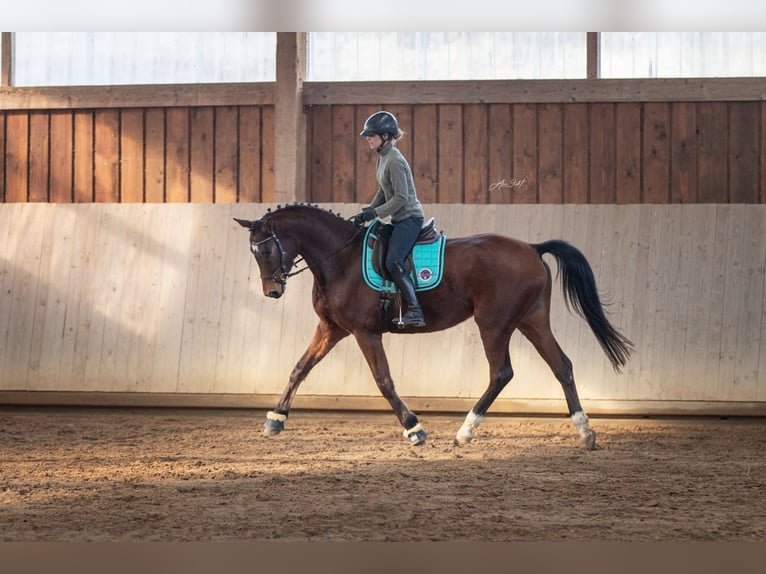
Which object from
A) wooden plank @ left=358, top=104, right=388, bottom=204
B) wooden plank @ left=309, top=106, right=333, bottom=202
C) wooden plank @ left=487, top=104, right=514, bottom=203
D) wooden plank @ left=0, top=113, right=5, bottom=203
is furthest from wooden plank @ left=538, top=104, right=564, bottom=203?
wooden plank @ left=0, top=113, right=5, bottom=203

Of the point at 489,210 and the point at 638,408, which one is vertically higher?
the point at 489,210

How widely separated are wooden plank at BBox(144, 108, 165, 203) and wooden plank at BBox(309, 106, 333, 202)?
1.51 meters

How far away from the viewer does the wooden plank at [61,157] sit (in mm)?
8711

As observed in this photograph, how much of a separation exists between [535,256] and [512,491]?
7.60 feet

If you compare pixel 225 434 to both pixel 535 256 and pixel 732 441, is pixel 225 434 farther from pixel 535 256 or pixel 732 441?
pixel 732 441

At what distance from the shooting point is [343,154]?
8445 mm

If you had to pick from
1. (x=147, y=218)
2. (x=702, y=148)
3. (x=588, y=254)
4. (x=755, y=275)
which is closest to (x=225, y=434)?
(x=147, y=218)

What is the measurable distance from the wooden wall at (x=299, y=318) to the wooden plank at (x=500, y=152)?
30.1 inches

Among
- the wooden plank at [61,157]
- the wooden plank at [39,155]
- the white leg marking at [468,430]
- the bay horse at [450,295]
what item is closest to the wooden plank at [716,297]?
the bay horse at [450,295]

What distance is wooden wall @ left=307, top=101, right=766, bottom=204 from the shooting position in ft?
26.5

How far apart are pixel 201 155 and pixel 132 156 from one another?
2.42 ft

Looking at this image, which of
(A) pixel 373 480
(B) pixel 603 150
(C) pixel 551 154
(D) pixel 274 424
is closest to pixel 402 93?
(C) pixel 551 154

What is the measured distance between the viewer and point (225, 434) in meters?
6.50

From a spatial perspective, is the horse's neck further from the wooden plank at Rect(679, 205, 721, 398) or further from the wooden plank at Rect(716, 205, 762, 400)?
the wooden plank at Rect(716, 205, 762, 400)
